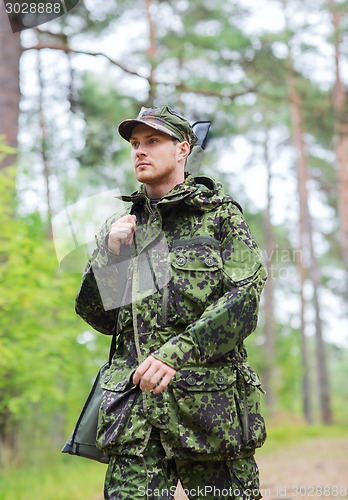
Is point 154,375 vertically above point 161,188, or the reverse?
point 161,188

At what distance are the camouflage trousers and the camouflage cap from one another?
54.7 inches

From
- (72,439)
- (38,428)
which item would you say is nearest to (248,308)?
(72,439)

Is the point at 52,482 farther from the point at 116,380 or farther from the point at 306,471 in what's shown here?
the point at 116,380

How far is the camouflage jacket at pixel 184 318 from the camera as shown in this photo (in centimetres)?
296

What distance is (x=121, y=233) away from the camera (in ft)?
Result: 10.1

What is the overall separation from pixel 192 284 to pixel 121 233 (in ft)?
1.27

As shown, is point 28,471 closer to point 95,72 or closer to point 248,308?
point 248,308

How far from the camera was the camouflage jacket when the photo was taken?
9.70ft

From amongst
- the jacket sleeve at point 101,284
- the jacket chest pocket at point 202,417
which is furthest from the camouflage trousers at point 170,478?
the jacket sleeve at point 101,284

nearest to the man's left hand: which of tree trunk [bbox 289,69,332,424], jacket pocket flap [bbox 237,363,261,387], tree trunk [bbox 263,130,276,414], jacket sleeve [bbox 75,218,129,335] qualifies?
jacket pocket flap [bbox 237,363,261,387]

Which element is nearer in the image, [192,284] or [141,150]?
[192,284]

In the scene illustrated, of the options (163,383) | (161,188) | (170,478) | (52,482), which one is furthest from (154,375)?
(52,482)

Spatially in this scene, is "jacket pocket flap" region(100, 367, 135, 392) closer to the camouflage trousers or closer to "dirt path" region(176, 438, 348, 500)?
the camouflage trousers

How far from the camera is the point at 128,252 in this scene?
3.27 m
